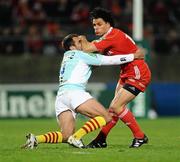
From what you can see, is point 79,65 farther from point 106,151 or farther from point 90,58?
point 106,151

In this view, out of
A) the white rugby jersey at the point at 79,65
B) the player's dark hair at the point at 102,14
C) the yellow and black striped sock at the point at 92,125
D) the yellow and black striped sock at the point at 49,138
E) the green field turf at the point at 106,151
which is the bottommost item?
the green field turf at the point at 106,151

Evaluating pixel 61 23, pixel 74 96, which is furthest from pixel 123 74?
pixel 61 23

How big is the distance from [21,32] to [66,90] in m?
14.8

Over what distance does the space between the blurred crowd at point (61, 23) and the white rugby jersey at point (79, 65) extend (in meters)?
13.5

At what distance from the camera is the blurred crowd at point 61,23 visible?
89.4 feet

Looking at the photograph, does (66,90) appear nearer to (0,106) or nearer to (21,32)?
(0,106)

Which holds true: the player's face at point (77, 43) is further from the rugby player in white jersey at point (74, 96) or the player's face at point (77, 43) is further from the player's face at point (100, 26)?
the player's face at point (100, 26)

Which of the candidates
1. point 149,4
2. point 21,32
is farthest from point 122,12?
point 21,32

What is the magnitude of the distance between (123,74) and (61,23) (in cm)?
1456

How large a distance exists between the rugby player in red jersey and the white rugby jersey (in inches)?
19.5

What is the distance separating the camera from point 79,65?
12.9 m

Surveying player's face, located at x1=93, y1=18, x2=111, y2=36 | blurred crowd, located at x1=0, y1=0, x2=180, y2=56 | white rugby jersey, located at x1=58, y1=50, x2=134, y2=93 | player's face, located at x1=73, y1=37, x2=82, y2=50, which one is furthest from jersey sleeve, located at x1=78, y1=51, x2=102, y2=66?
blurred crowd, located at x1=0, y1=0, x2=180, y2=56

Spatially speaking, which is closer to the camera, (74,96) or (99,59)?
(74,96)

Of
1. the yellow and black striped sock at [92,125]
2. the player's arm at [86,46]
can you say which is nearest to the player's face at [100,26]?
the player's arm at [86,46]
